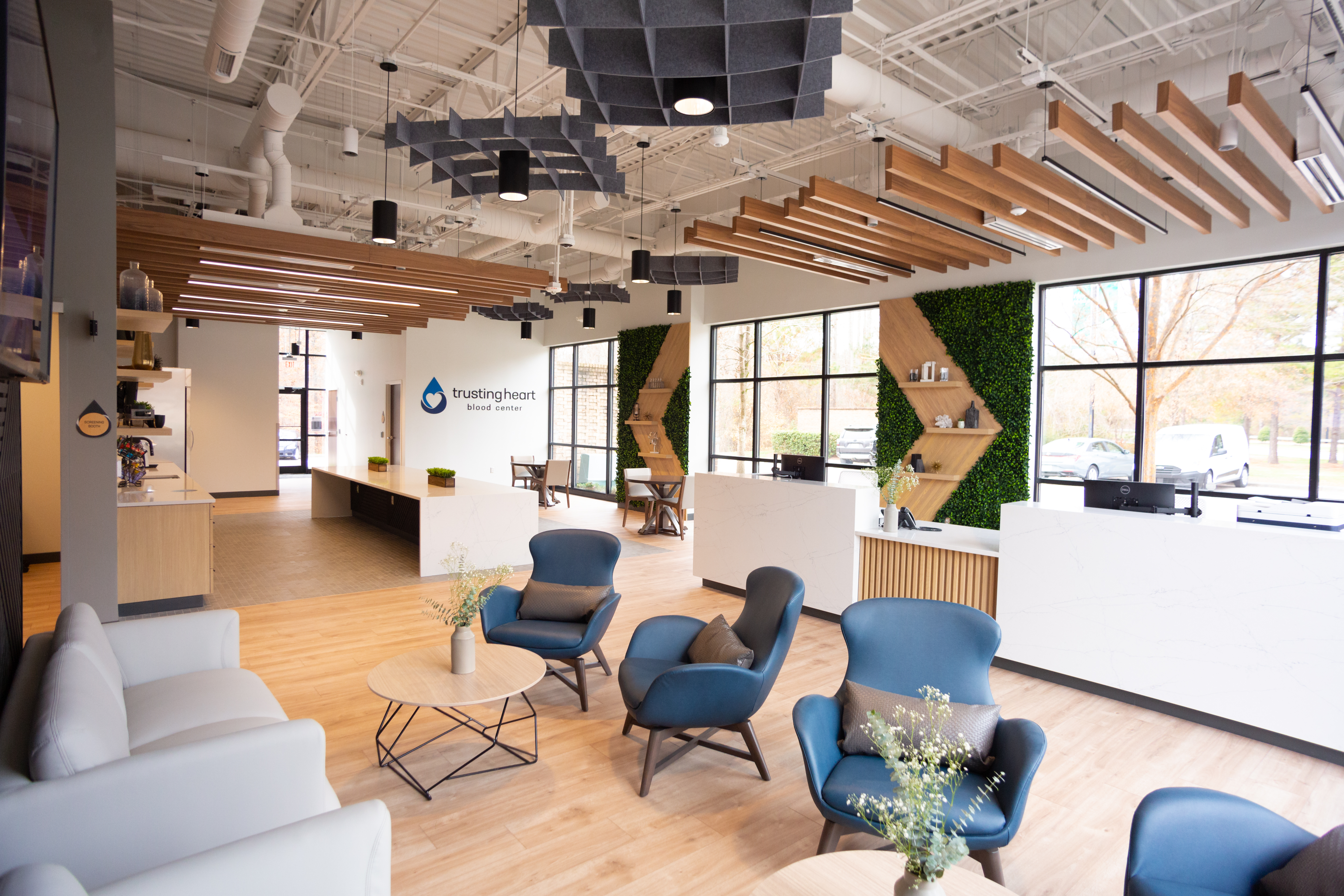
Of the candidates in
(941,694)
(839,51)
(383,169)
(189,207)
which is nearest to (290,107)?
(383,169)

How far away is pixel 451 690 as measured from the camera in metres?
3.40

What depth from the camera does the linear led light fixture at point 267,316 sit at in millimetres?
10352

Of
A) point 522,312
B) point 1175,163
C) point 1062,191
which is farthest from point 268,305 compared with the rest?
point 1175,163

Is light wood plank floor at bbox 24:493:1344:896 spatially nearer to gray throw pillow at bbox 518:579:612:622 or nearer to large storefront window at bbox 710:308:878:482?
gray throw pillow at bbox 518:579:612:622

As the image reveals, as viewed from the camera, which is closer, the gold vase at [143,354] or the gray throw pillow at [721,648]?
the gray throw pillow at [721,648]

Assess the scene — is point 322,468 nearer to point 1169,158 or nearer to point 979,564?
point 979,564

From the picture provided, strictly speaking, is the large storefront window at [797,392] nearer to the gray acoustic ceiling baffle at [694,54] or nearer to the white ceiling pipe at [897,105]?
the white ceiling pipe at [897,105]

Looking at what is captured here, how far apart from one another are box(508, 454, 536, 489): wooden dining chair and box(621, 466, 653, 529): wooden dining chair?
7.81 feet

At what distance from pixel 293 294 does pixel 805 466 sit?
662 centimetres

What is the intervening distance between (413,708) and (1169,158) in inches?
232

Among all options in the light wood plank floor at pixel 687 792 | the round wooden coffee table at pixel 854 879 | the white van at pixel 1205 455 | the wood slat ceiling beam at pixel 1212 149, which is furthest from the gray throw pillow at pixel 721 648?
the white van at pixel 1205 455

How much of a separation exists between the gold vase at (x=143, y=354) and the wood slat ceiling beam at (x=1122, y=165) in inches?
326

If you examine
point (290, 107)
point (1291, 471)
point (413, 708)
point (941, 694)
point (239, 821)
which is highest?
point (290, 107)

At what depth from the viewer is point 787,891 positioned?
1983 mm
